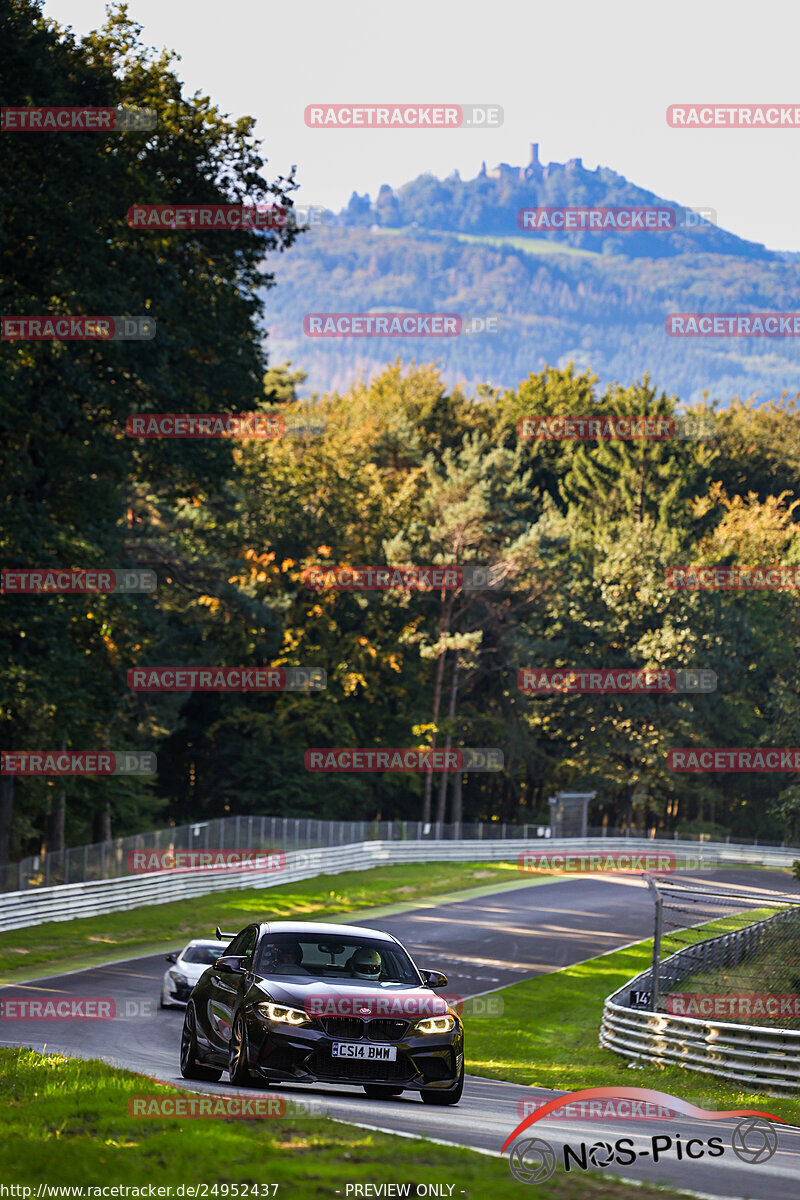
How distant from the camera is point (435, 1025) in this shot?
1059cm

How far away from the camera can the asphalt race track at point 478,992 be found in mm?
9117

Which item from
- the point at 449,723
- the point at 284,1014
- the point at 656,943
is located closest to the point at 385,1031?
the point at 284,1014

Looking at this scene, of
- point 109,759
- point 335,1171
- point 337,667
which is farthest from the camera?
point 337,667

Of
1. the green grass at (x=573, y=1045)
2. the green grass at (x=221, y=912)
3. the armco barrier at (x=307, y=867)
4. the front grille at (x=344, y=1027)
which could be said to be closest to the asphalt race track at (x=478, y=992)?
the green grass at (x=573, y=1045)

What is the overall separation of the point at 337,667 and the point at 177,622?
10.2m

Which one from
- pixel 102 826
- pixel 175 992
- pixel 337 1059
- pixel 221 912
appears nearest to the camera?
pixel 337 1059

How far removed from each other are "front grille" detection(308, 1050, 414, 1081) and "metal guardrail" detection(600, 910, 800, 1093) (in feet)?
27.8

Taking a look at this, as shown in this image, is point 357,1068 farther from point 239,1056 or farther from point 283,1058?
point 239,1056

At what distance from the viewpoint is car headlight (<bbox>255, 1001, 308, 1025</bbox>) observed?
1027 centimetres

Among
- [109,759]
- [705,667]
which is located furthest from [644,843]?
[109,759]

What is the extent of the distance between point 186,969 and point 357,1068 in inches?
501

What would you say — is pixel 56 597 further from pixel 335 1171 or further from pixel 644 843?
pixel 644 843

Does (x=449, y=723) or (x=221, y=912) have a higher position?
(x=449, y=723)

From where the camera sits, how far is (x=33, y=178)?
29.2m
